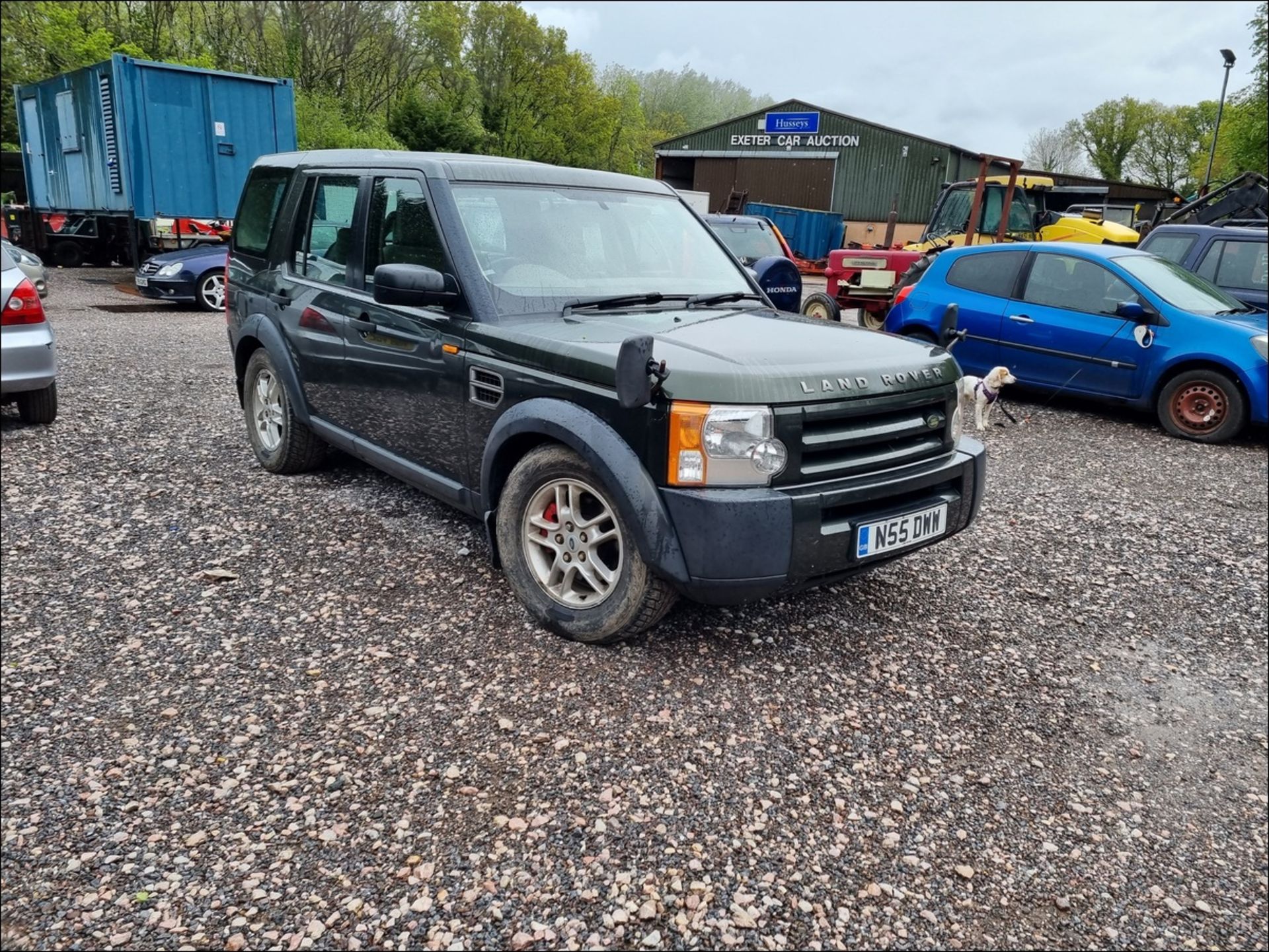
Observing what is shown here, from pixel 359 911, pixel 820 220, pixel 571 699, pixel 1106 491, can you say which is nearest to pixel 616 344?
pixel 571 699

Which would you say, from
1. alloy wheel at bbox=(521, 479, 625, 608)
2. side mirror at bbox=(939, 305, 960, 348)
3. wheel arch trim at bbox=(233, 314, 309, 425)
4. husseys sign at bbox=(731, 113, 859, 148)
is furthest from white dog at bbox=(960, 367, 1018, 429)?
husseys sign at bbox=(731, 113, 859, 148)

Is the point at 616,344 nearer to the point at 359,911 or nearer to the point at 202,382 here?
the point at 359,911

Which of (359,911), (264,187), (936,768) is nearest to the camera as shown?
(359,911)

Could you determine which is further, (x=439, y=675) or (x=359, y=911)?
(x=439, y=675)

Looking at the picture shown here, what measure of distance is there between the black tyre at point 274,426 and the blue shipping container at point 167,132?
1056 cm

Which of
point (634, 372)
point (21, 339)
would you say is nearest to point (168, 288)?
point (21, 339)

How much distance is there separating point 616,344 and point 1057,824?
2.14 meters

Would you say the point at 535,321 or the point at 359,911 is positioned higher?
the point at 535,321

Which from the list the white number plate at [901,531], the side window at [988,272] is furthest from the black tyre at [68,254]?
the white number plate at [901,531]

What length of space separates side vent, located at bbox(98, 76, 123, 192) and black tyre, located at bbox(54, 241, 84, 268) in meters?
4.77

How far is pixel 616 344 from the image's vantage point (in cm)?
335

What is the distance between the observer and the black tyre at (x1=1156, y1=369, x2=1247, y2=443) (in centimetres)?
742

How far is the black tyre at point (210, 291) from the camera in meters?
13.3

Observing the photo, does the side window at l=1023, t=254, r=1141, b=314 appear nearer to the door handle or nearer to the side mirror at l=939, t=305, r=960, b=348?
the side mirror at l=939, t=305, r=960, b=348
